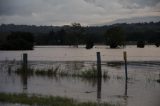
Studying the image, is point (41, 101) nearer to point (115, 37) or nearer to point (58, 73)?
point (58, 73)

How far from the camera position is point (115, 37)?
91.8 m

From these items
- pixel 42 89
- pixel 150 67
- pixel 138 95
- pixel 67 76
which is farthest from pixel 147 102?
pixel 150 67

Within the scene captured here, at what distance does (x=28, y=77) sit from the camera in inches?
959

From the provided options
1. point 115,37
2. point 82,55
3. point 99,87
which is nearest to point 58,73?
point 99,87

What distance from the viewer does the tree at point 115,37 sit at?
89.2 metres

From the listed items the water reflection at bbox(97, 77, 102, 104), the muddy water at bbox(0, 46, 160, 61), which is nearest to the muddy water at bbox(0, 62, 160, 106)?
the water reflection at bbox(97, 77, 102, 104)

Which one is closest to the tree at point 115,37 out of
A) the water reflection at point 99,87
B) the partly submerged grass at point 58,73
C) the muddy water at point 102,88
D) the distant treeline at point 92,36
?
the distant treeline at point 92,36

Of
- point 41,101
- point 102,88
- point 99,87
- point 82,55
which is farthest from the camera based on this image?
point 82,55

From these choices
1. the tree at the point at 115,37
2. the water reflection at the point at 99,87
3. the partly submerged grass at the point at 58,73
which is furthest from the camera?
the tree at the point at 115,37

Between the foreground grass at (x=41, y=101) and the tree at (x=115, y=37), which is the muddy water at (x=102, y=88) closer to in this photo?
the foreground grass at (x=41, y=101)

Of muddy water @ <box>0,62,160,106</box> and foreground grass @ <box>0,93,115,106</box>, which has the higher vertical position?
foreground grass @ <box>0,93,115,106</box>

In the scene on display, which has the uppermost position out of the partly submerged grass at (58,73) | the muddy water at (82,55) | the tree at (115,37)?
the tree at (115,37)

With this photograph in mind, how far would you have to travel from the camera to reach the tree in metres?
89.2

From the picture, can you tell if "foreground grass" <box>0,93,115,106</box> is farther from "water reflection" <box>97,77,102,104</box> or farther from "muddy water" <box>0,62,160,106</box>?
"muddy water" <box>0,62,160,106</box>
